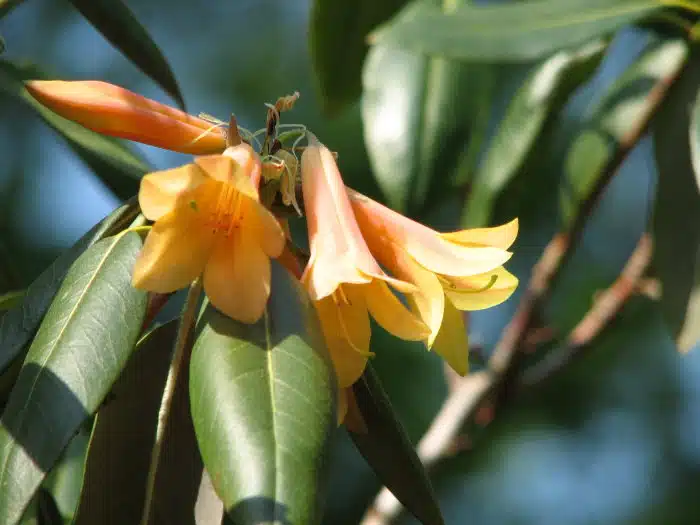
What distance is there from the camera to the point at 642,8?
1589 mm

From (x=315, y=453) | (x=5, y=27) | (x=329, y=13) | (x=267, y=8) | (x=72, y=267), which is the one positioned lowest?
(x=267, y=8)

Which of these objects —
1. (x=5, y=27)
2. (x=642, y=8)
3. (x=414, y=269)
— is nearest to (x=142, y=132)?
(x=414, y=269)

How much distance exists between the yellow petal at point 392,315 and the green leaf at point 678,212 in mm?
702

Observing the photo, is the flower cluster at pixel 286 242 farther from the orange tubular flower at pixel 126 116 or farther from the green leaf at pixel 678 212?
the green leaf at pixel 678 212

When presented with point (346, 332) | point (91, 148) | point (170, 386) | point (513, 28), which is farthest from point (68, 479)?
point (513, 28)

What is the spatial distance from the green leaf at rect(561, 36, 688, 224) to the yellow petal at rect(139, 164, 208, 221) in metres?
0.95

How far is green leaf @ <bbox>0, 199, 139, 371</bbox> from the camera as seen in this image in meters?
0.94

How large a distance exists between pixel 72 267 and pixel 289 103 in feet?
0.84

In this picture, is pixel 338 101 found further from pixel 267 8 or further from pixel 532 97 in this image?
pixel 267 8

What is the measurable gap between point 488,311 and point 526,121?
2.15 m

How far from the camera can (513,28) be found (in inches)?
60.7

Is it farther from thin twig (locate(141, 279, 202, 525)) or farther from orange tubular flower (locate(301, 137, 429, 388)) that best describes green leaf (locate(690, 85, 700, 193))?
thin twig (locate(141, 279, 202, 525))

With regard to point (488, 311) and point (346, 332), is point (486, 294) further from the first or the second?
point (488, 311)

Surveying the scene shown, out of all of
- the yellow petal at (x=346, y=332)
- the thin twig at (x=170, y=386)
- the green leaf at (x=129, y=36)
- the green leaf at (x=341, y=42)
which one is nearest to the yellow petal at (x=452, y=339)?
the yellow petal at (x=346, y=332)
